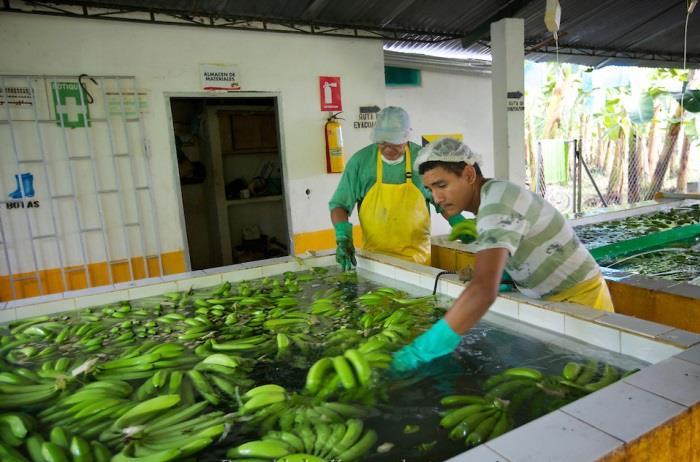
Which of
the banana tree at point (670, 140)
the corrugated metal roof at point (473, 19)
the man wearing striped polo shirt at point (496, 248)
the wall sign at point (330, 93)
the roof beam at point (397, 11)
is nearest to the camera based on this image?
the man wearing striped polo shirt at point (496, 248)

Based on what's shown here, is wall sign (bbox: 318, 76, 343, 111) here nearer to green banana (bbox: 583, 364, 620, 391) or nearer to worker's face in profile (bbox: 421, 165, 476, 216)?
worker's face in profile (bbox: 421, 165, 476, 216)

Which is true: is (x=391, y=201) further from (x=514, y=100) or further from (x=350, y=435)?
(x=514, y=100)

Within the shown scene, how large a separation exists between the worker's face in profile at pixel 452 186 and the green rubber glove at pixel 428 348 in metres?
0.67

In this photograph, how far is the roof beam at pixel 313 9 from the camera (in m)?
6.21

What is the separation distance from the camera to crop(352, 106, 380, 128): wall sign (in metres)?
7.48

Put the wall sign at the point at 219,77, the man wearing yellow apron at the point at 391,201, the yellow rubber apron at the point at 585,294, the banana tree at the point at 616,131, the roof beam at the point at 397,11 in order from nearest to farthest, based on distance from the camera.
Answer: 1. the yellow rubber apron at the point at 585,294
2. the man wearing yellow apron at the point at 391,201
3. the wall sign at the point at 219,77
4. the roof beam at the point at 397,11
5. the banana tree at the point at 616,131

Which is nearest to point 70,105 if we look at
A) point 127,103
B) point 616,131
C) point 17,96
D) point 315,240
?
point 17,96

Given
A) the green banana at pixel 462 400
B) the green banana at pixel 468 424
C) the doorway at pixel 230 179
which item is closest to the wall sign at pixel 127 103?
the doorway at pixel 230 179

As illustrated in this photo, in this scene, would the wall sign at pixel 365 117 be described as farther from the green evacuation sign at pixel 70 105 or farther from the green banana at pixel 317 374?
the green banana at pixel 317 374

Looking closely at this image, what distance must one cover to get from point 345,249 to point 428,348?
6.23 ft

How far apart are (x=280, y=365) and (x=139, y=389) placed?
0.64 meters

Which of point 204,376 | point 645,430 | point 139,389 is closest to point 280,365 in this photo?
point 204,376

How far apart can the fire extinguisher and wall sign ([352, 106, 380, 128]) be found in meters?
0.34

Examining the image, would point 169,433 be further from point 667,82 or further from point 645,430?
point 667,82
